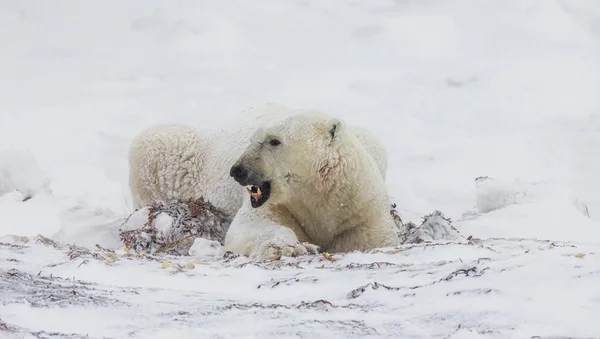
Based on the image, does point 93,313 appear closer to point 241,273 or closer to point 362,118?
point 241,273

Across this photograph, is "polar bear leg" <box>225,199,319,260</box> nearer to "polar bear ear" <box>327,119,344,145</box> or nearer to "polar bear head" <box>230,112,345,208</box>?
"polar bear head" <box>230,112,345,208</box>

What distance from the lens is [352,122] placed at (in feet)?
41.8

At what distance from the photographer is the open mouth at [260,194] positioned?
18.0ft

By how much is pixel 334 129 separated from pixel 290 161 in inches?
15.6

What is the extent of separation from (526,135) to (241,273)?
9.01 m

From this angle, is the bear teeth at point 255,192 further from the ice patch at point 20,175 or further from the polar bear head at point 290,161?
the ice patch at point 20,175

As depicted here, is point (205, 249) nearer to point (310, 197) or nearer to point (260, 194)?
point (260, 194)

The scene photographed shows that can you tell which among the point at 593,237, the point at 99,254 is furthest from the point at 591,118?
the point at 99,254

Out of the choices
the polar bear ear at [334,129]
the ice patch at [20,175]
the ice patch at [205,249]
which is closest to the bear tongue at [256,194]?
the ice patch at [205,249]

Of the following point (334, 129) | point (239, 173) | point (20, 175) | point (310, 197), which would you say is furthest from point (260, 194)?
point (20, 175)

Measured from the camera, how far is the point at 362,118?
1298cm

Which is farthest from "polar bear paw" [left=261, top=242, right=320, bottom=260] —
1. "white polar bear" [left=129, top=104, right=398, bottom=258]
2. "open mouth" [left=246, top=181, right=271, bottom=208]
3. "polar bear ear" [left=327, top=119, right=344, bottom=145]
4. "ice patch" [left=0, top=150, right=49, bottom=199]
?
"ice patch" [left=0, top=150, right=49, bottom=199]

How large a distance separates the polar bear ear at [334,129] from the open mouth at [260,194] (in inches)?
21.9

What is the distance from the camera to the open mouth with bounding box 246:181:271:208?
5.49m
